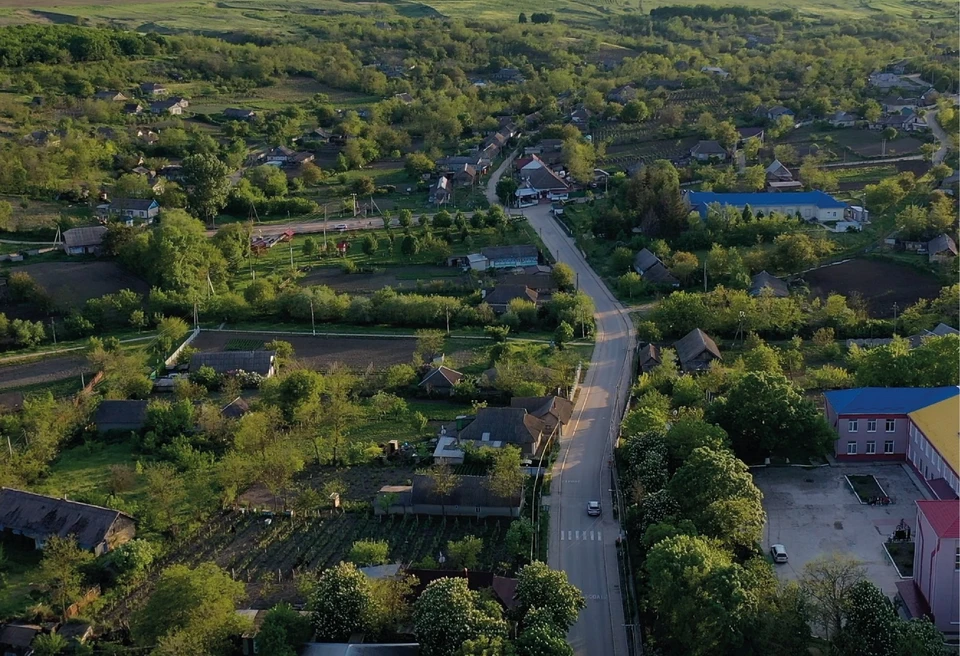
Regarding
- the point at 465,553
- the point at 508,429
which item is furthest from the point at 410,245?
the point at 465,553

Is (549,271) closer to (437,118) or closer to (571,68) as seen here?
(437,118)

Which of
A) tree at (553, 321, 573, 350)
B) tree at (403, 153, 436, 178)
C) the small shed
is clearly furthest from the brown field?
tree at (403, 153, 436, 178)

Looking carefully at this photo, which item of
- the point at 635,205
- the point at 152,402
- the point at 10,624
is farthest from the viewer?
the point at 635,205

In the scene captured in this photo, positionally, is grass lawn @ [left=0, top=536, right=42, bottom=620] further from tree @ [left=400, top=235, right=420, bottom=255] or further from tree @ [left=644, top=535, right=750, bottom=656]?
tree @ [left=400, top=235, right=420, bottom=255]

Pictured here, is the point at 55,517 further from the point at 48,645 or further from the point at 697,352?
the point at 697,352

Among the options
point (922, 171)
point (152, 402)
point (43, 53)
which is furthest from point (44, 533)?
point (43, 53)

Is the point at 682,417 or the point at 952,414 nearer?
the point at 952,414
